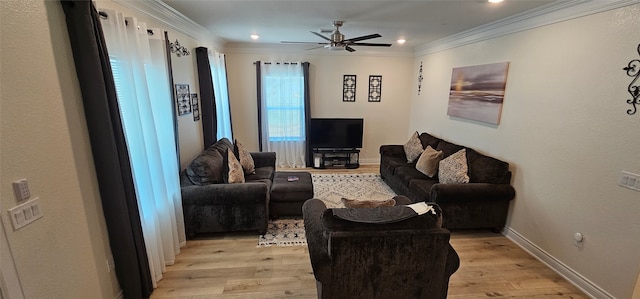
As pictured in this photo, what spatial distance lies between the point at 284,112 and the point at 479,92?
366 cm

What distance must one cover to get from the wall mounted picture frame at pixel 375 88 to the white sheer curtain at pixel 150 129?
4.24m

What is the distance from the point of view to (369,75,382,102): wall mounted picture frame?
236 inches

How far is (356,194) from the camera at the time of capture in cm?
462

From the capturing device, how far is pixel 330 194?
4.57m

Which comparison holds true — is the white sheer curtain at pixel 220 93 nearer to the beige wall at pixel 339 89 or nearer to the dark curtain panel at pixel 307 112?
the beige wall at pixel 339 89

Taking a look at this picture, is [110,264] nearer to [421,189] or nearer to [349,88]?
[421,189]

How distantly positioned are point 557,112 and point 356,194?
111 inches

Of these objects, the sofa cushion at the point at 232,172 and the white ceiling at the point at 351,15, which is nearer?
the white ceiling at the point at 351,15

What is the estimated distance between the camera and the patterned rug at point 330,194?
10.5ft

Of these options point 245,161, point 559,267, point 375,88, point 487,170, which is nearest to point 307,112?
point 375,88

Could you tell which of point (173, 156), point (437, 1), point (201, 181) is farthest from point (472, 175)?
point (173, 156)

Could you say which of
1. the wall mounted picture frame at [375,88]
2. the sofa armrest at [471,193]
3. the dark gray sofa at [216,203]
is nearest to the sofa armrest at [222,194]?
the dark gray sofa at [216,203]

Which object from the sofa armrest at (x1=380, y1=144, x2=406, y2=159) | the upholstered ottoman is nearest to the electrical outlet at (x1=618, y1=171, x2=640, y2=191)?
the upholstered ottoman

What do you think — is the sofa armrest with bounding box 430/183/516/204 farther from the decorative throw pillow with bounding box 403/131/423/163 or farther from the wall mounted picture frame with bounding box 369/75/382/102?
the wall mounted picture frame with bounding box 369/75/382/102
